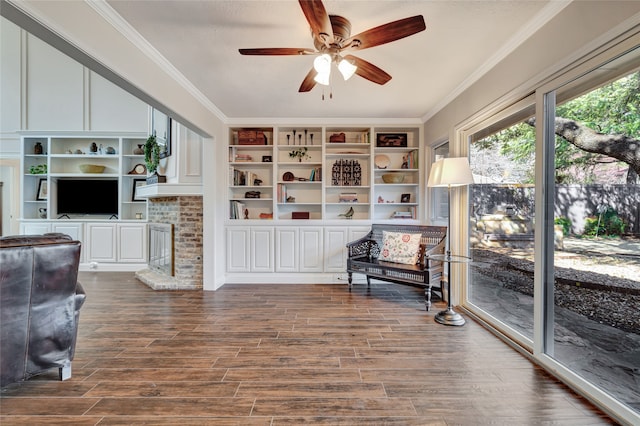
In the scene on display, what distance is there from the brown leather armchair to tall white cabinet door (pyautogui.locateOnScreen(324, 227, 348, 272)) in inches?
114

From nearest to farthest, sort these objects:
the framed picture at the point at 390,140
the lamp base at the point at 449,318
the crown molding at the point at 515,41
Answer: the crown molding at the point at 515,41, the lamp base at the point at 449,318, the framed picture at the point at 390,140

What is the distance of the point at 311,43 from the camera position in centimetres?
220

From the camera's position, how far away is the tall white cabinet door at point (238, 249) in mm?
4133

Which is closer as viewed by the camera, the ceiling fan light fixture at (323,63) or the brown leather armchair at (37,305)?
the brown leather armchair at (37,305)

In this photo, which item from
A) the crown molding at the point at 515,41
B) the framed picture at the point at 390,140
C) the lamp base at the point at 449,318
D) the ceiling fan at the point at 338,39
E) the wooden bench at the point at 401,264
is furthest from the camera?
the framed picture at the point at 390,140

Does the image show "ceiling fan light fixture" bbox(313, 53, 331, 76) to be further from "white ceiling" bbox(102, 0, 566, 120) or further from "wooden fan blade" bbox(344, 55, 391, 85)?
"white ceiling" bbox(102, 0, 566, 120)

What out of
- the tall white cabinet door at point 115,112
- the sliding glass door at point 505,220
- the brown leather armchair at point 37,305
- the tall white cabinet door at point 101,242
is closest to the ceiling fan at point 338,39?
the sliding glass door at point 505,220

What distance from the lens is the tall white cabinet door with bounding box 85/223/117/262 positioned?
4.89 metres

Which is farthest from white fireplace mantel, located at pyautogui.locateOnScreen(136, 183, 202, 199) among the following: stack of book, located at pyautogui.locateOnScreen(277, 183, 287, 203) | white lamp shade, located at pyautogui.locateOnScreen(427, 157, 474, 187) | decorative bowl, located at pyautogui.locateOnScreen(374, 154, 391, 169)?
white lamp shade, located at pyautogui.locateOnScreen(427, 157, 474, 187)

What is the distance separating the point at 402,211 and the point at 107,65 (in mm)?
3888

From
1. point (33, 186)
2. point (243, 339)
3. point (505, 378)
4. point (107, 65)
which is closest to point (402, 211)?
point (505, 378)

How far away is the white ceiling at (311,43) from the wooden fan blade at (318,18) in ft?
0.80

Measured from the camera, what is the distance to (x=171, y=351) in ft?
7.07

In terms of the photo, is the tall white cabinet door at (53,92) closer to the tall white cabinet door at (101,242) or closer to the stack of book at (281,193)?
the tall white cabinet door at (101,242)
